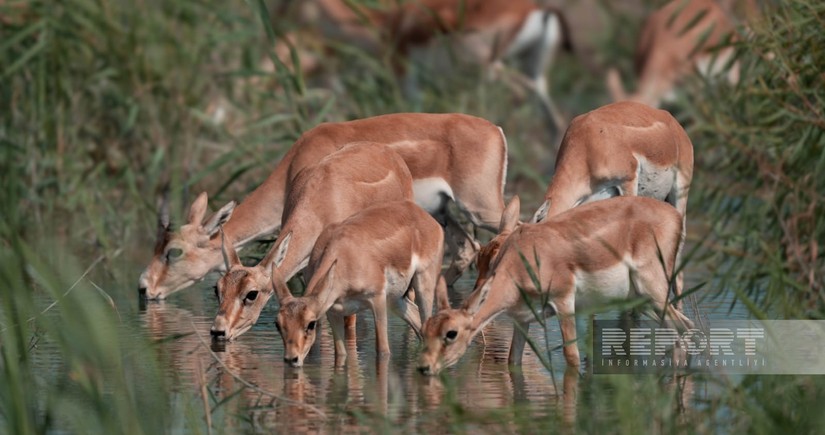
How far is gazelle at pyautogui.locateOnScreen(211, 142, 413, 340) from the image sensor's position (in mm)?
6941

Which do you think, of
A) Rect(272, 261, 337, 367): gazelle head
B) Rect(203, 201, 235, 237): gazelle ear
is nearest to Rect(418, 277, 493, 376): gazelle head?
Rect(272, 261, 337, 367): gazelle head

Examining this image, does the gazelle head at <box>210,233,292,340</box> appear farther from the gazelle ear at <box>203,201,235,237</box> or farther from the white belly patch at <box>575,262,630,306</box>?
the white belly patch at <box>575,262,630,306</box>

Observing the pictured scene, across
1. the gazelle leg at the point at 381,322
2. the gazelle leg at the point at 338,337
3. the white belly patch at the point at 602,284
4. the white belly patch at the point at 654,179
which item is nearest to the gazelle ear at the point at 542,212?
the white belly patch at the point at 654,179

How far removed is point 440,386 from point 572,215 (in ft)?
3.46

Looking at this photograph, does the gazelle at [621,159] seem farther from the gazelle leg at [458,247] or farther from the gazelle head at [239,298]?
the gazelle head at [239,298]

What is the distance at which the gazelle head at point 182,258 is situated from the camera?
8203 millimetres

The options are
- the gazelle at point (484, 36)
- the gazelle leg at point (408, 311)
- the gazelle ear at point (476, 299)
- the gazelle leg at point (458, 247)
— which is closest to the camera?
the gazelle ear at point (476, 299)

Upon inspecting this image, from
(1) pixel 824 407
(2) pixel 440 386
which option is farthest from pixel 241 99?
(1) pixel 824 407

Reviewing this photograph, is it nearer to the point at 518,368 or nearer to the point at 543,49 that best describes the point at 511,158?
the point at 543,49

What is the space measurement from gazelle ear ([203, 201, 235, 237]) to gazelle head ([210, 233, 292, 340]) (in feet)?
3.68

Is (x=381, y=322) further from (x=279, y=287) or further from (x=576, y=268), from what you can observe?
(x=576, y=268)

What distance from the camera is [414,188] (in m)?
8.67

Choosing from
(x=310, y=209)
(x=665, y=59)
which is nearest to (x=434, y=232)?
(x=310, y=209)

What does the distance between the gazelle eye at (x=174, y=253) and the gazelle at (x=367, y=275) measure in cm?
139
